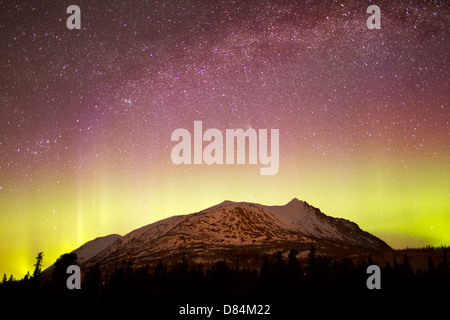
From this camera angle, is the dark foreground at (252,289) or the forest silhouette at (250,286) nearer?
the dark foreground at (252,289)

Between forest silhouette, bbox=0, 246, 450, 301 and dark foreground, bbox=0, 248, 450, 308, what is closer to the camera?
dark foreground, bbox=0, 248, 450, 308

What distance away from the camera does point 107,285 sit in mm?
119938

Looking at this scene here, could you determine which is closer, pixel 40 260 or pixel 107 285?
pixel 107 285

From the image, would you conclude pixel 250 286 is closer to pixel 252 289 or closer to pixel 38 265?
pixel 252 289

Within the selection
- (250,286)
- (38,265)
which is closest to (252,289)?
(250,286)

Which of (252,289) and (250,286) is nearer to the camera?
(252,289)
